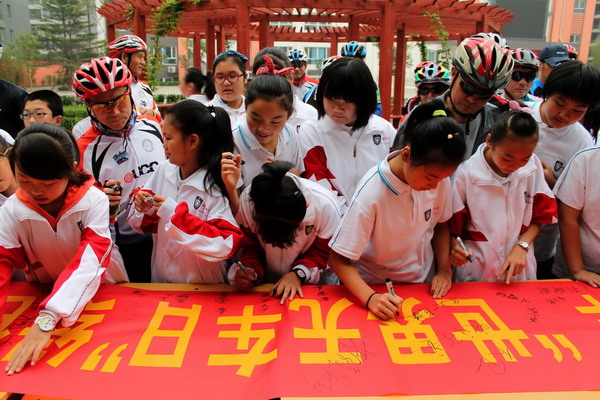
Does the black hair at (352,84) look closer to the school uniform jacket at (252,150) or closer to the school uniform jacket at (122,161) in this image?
the school uniform jacket at (252,150)

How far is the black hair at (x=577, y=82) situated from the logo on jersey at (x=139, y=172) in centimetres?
230

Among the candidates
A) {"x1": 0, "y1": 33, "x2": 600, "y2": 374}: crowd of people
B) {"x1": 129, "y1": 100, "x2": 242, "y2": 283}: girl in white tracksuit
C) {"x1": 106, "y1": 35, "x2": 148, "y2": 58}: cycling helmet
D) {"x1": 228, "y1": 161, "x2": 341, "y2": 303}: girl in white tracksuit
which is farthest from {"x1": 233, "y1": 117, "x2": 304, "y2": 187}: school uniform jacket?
{"x1": 106, "y1": 35, "x2": 148, "y2": 58}: cycling helmet

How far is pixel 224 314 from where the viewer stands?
1946mm

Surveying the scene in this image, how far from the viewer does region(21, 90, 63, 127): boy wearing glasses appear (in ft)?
10.2

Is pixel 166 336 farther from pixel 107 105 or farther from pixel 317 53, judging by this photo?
pixel 317 53

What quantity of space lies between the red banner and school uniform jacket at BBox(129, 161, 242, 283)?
12 centimetres

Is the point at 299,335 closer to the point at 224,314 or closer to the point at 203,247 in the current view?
the point at 224,314

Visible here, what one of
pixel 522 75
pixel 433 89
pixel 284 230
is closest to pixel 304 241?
pixel 284 230

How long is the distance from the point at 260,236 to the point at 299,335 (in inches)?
21.1

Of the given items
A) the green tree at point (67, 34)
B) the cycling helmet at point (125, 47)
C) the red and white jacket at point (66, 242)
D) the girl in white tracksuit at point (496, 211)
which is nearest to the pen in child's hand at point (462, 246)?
the girl in white tracksuit at point (496, 211)

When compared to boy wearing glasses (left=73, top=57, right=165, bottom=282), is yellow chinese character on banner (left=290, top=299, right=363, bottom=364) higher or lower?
lower

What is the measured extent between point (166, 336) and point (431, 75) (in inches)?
136

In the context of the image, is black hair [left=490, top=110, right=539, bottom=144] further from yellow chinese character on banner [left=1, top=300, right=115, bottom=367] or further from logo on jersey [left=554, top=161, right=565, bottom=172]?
yellow chinese character on banner [left=1, top=300, right=115, bottom=367]

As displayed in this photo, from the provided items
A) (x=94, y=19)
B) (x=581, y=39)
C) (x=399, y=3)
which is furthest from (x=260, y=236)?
(x=581, y=39)
